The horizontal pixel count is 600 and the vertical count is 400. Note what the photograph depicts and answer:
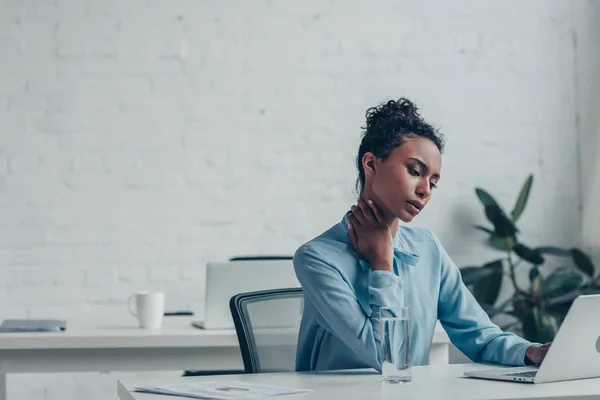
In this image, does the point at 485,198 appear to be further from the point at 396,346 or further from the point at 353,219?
the point at 396,346

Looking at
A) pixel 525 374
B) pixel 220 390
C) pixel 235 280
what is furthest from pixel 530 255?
pixel 220 390

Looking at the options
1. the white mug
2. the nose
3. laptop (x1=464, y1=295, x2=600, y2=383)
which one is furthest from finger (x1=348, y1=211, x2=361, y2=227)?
the white mug

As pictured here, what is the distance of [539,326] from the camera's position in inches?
126

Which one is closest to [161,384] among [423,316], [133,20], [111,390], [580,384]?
[423,316]

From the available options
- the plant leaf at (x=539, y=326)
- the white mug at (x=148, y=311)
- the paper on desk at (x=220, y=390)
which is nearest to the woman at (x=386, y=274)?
the paper on desk at (x=220, y=390)

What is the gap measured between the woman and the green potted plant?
5.08ft

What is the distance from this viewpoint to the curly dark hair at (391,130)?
1748mm

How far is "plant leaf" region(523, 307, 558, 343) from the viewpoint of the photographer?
3182 millimetres

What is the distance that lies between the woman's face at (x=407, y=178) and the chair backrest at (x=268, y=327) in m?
0.33

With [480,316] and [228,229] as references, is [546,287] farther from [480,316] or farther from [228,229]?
[480,316]

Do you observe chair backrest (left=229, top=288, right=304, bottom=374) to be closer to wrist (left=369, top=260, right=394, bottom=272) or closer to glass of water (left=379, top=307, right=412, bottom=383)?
wrist (left=369, top=260, right=394, bottom=272)

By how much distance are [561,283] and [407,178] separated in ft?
5.85

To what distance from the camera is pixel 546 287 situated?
3318 millimetres

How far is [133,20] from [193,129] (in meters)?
0.48
